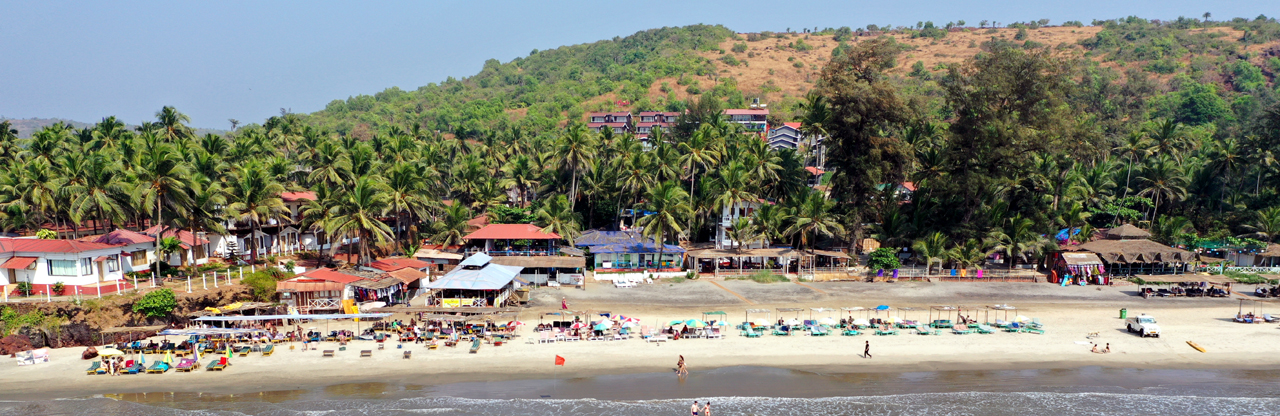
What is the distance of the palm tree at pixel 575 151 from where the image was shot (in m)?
65.2

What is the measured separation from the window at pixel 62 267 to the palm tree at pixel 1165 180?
254 ft

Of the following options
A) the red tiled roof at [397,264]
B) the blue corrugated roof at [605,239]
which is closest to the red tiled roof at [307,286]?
the red tiled roof at [397,264]

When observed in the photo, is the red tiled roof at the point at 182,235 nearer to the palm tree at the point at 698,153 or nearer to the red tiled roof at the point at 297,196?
the red tiled roof at the point at 297,196

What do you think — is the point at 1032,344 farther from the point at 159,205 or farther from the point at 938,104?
the point at 938,104

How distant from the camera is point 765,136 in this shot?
122 m

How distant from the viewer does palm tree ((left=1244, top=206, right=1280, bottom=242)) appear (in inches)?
2267

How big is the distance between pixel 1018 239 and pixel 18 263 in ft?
201

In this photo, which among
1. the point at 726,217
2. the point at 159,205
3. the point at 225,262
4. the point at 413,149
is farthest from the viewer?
the point at 413,149

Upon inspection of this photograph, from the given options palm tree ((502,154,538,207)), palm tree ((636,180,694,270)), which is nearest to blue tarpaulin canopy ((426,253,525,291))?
palm tree ((636,180,694,270))

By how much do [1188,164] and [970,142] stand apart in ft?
108

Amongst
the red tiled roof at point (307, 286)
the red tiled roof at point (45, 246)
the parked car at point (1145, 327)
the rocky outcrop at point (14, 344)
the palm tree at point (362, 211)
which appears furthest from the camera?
the palm tree at point (362, 211)

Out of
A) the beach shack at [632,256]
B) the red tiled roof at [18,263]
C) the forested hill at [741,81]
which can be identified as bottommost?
the beach shack at [632,256]

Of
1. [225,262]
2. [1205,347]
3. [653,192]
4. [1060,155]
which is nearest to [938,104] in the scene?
[1060,155]

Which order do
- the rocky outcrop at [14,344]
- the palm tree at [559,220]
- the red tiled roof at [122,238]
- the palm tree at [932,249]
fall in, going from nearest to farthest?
the rocky outcrop at [14,344] → the red tiled roof at [122,238] → the palm tree at [932,249] → the palm tree at [559,220]
